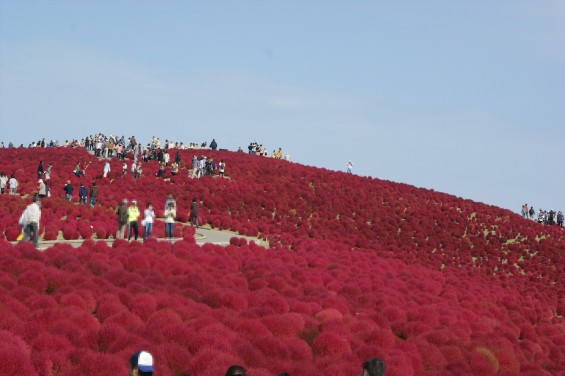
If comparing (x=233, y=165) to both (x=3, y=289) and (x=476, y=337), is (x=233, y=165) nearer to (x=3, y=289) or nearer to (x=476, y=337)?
(x=476, y=337)

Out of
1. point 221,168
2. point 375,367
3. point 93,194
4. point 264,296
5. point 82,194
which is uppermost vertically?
point 221,168

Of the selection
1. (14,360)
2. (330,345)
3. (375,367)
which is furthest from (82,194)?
(375,367)

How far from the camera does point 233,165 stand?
55375 mm

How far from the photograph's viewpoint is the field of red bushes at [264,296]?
40.4 feet

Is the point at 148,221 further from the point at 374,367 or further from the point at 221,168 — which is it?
the point at 221,168

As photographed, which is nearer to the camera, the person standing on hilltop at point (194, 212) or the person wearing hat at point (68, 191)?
the person standing on hilltop at point (194, 212)

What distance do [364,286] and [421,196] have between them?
112 ft

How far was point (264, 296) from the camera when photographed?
17.7 metres

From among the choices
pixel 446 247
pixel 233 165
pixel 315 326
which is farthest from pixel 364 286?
pixel 233 165

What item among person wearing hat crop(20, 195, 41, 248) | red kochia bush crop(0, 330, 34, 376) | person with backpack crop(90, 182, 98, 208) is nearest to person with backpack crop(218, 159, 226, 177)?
person with backpack crop(90, 182, 98, 208)

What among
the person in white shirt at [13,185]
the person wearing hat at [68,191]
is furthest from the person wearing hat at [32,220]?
the person in white shirt at [13,185]

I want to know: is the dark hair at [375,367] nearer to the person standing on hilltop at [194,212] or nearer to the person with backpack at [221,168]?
the person standing on hilltop at [194,212]

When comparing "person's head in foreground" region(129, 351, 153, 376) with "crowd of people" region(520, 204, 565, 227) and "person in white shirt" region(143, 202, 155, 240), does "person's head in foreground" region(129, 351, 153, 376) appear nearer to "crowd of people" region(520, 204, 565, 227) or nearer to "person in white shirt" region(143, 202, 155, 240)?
"person in white shirt" region(143, 202, 155, 240)

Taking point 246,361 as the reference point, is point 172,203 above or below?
above
